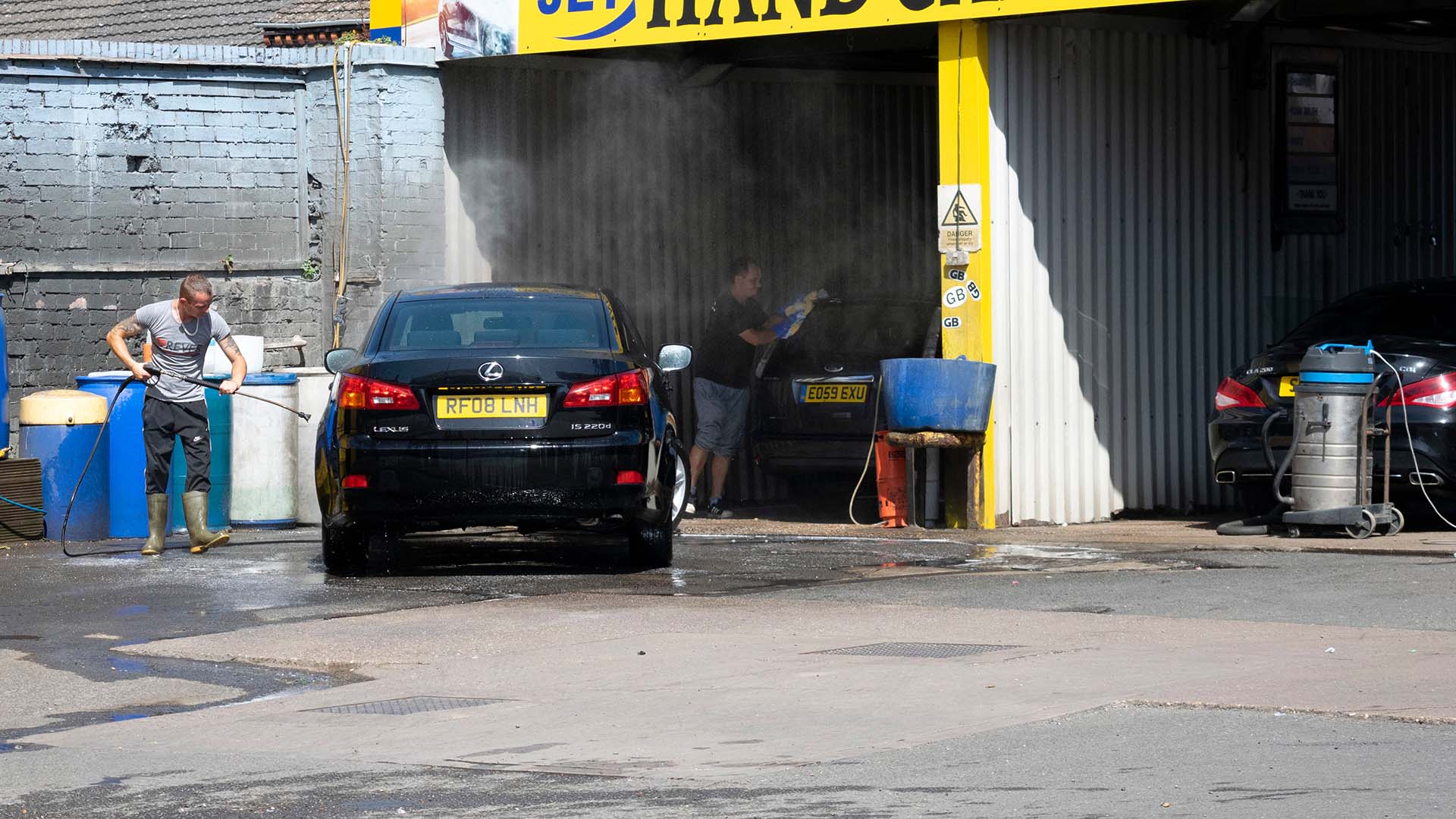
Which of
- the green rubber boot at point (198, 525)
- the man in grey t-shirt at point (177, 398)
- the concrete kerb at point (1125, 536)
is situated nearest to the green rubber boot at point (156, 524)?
the man in grey t-shirt at point (177, 398)

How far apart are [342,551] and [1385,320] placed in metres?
6.91

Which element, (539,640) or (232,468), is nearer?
(539,640)

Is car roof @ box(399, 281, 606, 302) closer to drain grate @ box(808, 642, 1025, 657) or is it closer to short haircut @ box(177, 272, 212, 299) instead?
short haircut @ box(177, 272, 212, 299)

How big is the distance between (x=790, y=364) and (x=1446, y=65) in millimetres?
7296

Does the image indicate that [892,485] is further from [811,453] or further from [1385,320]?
A: [1385,320]

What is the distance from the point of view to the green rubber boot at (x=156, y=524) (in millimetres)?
11617

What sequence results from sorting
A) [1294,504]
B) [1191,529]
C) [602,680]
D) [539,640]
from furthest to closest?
[1191,529]
[1294,504]
[539,640]
[602,680]

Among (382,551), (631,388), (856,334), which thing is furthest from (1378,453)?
(382,551)

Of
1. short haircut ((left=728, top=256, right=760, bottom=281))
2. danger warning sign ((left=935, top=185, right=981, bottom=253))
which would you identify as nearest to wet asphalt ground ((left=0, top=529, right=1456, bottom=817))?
danger warning sign ((left=935, top=185, right=981, bottom=253))

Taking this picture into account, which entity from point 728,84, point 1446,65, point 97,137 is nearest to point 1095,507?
point 728,84

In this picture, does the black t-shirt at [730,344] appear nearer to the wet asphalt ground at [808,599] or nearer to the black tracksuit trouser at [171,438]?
the wet asphalt ground at [808,599]

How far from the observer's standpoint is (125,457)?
12.6 meters

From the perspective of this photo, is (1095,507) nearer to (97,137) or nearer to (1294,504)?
(1294,504)

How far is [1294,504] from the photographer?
1166cm
